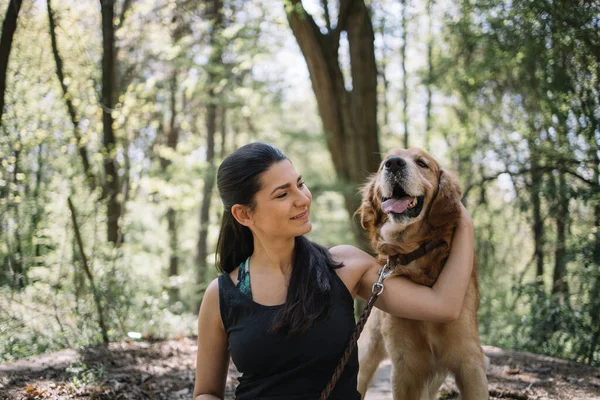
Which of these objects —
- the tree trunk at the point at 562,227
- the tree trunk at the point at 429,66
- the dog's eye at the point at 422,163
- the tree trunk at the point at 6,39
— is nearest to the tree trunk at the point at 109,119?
the tree trunk at the point at 6,39

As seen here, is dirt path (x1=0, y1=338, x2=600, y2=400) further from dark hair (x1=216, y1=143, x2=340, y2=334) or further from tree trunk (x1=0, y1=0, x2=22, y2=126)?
tree trunk (x1=0, y1=0, x2=22, y2=126)

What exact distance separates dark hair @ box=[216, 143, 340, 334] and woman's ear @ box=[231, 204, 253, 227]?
22 mm

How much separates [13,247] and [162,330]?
2.19 metres

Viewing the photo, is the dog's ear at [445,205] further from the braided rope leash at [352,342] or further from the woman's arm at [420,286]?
the braided rope leash at [352,342]

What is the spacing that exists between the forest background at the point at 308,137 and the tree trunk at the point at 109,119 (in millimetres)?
30

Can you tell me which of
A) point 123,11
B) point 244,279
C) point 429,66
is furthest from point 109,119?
point 429,66

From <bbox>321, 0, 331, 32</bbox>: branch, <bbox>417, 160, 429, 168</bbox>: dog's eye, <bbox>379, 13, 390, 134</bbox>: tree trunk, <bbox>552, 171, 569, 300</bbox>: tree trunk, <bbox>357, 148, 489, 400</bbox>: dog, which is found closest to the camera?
<bbox>357, 148, 489, 400</bbox>: dog

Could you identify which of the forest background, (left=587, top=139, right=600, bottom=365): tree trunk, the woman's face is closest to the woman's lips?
the woman's face

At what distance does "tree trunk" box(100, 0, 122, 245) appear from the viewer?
728 cm

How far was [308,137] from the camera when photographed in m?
11.6

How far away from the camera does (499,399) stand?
3531 millimetres

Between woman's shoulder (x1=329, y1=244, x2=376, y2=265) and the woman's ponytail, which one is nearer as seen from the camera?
woman's shoulder (x1=329, y1=244, x2=376, y2=265)

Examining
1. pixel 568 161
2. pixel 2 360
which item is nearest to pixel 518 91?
pixel 568 161

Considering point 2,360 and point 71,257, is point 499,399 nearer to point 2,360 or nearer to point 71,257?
point 2,360
